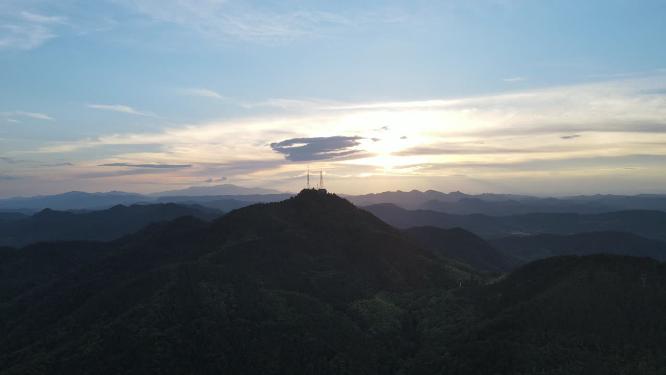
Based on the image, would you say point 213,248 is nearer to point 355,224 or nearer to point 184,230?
point 184,230

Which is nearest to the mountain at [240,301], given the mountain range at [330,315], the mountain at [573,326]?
the mountain range at [330,315]

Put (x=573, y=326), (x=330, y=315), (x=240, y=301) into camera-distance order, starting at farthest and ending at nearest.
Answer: (x=240, y=301) → (x=330, y=315) → (x=573, y=326)

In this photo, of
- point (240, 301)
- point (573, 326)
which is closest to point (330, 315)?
point (240, 301)

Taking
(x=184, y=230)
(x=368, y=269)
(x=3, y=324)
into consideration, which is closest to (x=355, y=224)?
(x=368, y=269)

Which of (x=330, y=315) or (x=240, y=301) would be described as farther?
(x=240, y=301)

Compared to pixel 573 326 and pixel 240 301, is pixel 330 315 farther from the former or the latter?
pixel 573 326

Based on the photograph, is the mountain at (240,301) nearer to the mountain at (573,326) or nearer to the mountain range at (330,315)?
the mountain range at (330,315)
